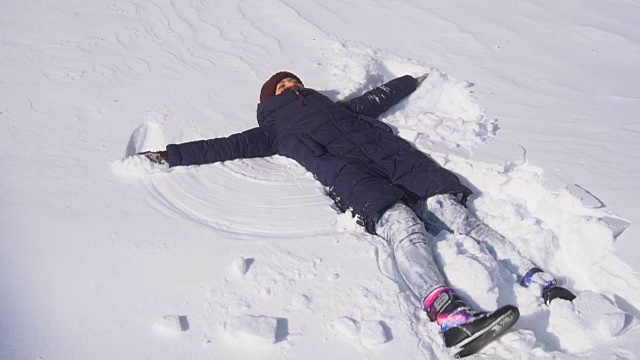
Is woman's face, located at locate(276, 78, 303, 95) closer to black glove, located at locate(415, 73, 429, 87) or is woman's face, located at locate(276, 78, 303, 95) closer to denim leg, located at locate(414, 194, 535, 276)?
black glove, located at locate(415, 73, 429, 87)

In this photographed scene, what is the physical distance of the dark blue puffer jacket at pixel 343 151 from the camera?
2840 mm

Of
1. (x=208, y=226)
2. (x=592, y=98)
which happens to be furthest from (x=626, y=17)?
(x=208, y=226)

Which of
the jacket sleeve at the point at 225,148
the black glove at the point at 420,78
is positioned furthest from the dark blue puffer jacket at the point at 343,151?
the black glove at the point at 420,78

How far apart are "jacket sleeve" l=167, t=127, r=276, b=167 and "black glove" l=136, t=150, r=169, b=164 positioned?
0.03 m

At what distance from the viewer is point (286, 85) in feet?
11.7

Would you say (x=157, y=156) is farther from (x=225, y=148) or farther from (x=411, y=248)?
(x=411, y=248)

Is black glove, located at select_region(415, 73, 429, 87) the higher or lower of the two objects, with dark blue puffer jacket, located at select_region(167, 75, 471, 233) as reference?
higher

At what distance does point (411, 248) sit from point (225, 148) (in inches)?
47.1

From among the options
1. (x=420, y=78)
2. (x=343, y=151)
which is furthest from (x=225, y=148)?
(x=420, y=78)

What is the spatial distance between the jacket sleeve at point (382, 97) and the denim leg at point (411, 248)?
1.00m

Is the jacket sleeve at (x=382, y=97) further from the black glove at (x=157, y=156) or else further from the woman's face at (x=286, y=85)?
the black glove at (x=157, y=156)

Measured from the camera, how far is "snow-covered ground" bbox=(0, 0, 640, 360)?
2.25 metres

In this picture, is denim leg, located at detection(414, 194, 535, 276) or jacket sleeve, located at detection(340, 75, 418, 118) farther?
jacket sleeve, located at detection(340, 75, 418, 118)

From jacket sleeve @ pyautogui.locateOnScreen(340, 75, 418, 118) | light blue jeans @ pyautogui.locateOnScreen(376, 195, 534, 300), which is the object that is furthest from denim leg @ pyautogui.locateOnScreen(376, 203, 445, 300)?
jacket sleeve @ pyautogui.locateOnScreen(340, 75, 418, 118)
